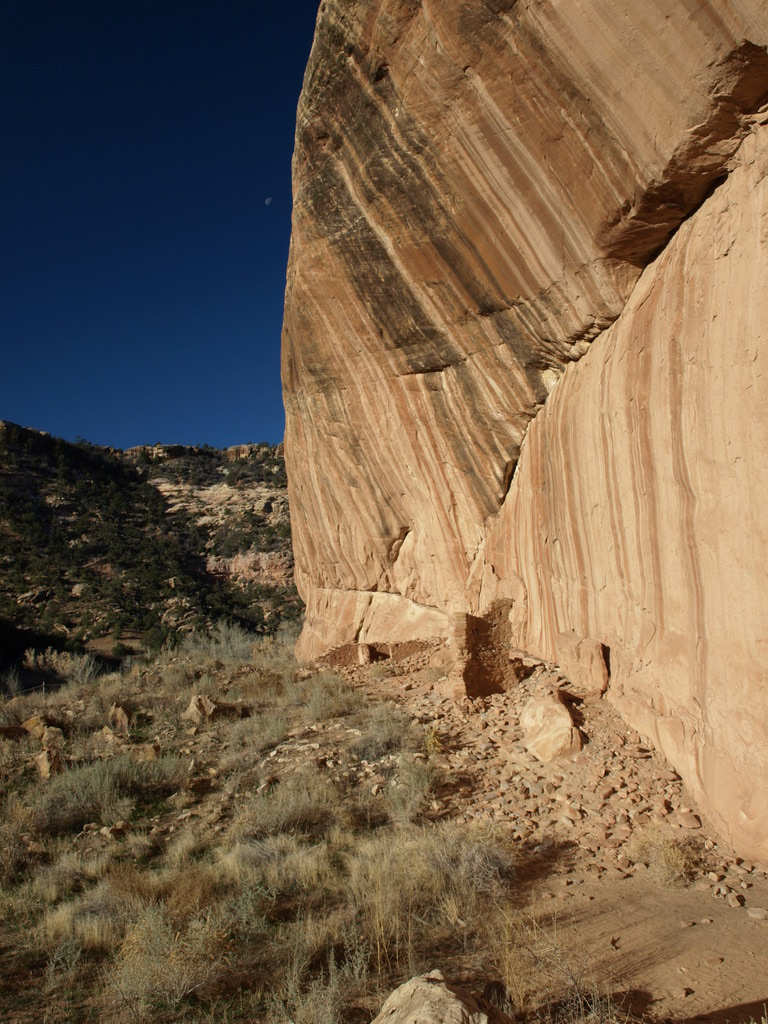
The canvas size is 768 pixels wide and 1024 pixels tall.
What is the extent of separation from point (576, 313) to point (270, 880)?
6041 millimetres

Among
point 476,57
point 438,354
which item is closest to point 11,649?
point 438,354

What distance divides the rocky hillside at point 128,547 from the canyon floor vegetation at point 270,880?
18003 mm

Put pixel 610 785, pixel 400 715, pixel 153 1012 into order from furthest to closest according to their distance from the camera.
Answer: pixel 400 715, pixel 610 785, pixel 153 1012

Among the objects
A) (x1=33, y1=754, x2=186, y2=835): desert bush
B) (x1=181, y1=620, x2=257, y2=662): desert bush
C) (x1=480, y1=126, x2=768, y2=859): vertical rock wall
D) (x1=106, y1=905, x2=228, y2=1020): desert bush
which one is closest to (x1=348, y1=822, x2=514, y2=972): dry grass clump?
(x1=106, y1=905, x2=228, y2=1020): desert bush

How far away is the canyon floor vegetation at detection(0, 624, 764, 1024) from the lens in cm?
343

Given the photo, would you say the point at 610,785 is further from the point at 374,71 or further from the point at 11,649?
the point at 11,649

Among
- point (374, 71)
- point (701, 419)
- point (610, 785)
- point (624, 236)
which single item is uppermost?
point (374, 71)

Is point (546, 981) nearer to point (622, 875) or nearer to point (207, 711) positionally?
point (622, 875)

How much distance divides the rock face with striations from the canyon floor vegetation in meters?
1.80

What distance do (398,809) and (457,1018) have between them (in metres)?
3.73

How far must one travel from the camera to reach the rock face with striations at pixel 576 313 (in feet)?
14.3

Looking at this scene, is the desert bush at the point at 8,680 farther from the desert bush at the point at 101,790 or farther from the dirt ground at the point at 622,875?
the dirt ground at the point at 622,875

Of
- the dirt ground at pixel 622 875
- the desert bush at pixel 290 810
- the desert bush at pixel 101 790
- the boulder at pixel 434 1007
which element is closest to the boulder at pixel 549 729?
the dirt ground at pixel 622 875

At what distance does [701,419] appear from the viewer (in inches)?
183
